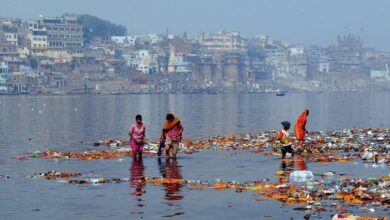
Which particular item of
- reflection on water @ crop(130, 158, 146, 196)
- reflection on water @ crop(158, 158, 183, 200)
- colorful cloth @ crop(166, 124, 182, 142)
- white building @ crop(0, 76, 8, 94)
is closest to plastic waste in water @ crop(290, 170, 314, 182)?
reflection on water @ crop(158, 158, 183, 200)

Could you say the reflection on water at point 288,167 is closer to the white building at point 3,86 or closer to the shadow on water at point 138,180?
the shadow on water at point 138,180

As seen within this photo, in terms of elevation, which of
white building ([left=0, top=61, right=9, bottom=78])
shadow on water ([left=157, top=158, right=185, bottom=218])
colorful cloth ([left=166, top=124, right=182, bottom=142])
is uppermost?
white building ([left=0, top=61, right=9, bottom=78])

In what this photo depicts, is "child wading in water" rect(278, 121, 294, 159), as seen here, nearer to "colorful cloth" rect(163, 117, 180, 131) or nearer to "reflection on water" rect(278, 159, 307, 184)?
"reflection on water" rect(278, 159, 307, 184)

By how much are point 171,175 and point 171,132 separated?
3552mm

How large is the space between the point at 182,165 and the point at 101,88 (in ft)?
565

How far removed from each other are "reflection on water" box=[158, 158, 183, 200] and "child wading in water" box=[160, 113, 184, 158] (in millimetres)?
388

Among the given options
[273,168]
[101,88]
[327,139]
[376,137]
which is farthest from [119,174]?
[101,88]

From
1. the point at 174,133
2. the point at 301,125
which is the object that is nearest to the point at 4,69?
the point at 301,125

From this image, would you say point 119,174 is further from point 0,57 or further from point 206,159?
point 0,57

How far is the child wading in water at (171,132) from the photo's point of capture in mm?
24078

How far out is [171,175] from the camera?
20.8 meters

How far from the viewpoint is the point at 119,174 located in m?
21.2

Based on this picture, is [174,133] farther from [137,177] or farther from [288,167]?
[137,177]

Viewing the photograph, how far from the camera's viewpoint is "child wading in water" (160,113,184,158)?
2408 cm
